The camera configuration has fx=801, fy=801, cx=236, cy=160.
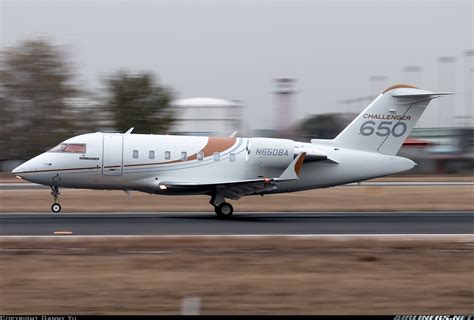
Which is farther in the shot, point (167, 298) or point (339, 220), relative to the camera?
point (339, 220)

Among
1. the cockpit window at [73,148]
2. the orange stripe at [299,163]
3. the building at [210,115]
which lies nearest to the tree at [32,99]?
the building at [210,115]

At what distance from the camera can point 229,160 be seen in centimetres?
2508

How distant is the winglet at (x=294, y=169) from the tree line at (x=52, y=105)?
45.6 meters

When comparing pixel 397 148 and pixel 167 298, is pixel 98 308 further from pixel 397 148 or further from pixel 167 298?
pixel 397 148

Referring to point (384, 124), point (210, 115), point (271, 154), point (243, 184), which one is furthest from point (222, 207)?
point (210, 115)

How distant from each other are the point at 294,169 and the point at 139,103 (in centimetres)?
5280

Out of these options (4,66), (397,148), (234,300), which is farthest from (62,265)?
(4,66)

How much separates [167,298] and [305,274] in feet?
9.93

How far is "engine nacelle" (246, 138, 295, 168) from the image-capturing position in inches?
987

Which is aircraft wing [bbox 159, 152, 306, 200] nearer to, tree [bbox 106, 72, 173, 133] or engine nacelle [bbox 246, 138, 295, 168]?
engine nacelle [bbox 246, 138, 295, 168]

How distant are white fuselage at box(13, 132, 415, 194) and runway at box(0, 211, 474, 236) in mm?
1047

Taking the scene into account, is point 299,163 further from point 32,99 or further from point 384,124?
point 32,99

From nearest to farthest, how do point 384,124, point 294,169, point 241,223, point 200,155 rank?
point 241,223, point 294,169, point 200,155, point 384,124

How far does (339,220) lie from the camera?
77.3 ft
